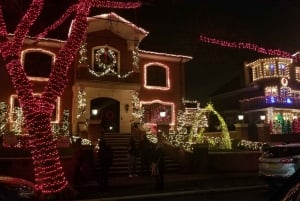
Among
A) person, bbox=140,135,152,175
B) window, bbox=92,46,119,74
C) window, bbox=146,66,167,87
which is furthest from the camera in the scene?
window, bbox=146,66,167,87

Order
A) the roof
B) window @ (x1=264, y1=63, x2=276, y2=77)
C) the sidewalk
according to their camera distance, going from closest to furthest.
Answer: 1. the sidewalk
2. the roof
3. window @ (x1=264, y1=63, x2=276, y2=77)

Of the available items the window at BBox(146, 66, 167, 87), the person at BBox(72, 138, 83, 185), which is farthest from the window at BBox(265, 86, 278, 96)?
the person at BBox(72, 138, 83, 185)

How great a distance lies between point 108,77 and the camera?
2452 centimetres

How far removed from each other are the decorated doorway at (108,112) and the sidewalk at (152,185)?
8321 millimetres

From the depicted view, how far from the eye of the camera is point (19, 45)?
11.4 meters

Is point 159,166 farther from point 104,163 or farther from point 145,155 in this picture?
point 145,155

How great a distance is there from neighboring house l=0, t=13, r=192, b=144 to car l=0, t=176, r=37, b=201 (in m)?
13.2

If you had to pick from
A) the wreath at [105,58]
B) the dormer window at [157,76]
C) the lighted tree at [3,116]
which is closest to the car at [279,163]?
the wreath at [105,58]

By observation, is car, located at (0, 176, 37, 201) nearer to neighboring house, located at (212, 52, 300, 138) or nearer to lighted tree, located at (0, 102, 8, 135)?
lighted tree, located at (0, 102, 8, 135)

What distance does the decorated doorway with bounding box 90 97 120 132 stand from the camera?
25.1 meters

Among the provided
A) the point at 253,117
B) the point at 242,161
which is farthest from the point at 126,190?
the point at 253,117

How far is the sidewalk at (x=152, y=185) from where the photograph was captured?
12.9 metres

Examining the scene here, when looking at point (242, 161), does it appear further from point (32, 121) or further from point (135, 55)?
point (32, 121)

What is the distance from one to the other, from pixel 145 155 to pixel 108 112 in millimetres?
8695
